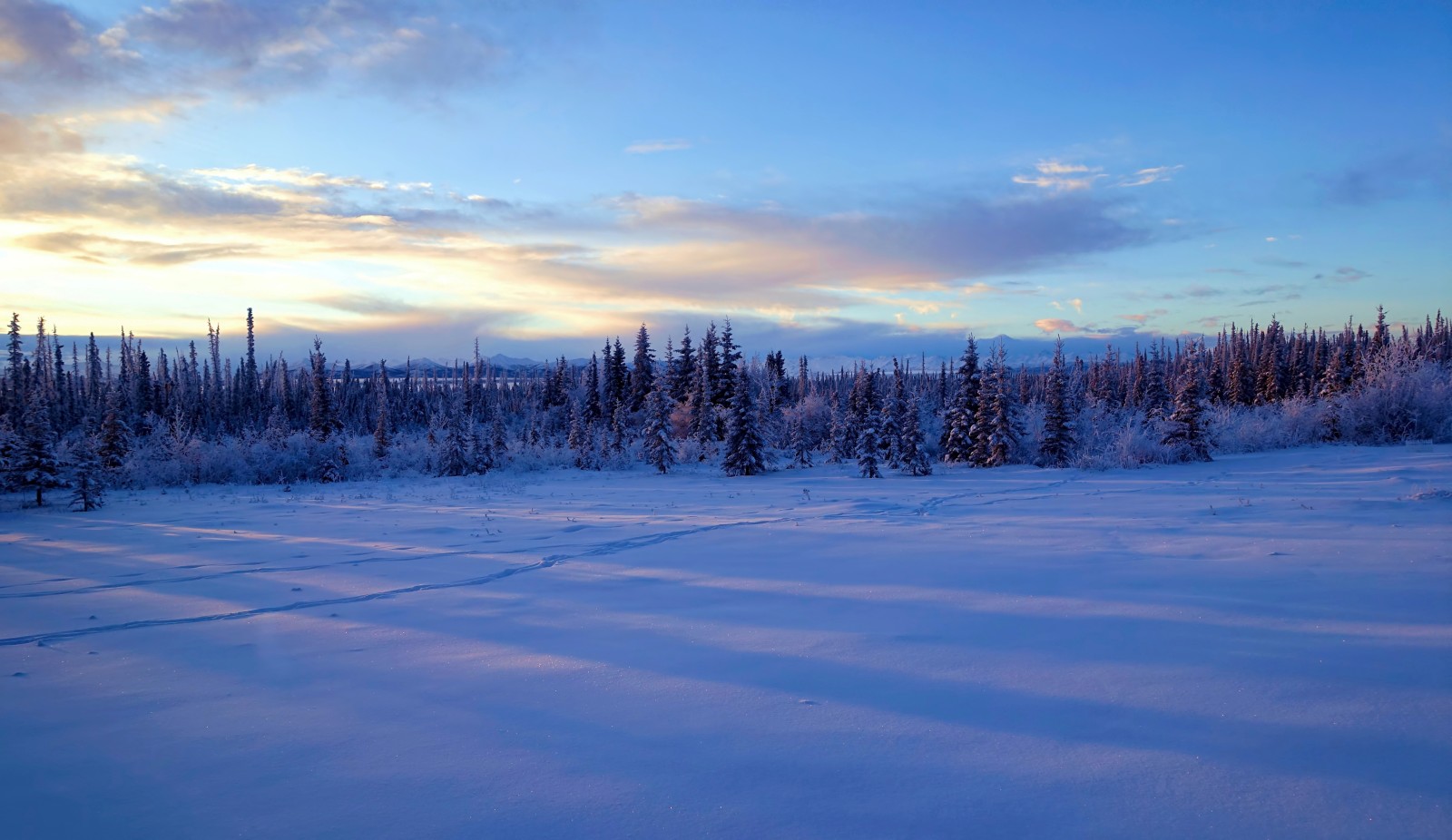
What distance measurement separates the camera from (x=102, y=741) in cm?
422

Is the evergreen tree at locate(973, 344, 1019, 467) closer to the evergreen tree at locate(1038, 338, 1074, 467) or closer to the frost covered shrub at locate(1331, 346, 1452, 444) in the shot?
the evergreen tree at locate(1038, 338, 1074, 467)

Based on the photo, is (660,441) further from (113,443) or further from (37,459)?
(113,443)

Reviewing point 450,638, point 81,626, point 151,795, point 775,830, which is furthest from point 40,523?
point 775,830

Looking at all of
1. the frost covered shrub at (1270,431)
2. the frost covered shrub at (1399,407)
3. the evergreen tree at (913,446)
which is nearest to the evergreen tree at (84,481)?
the evergreen tree at (913,446)

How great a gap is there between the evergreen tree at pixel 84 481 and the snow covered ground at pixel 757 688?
905cm

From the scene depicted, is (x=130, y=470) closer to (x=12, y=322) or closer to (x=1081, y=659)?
(x=1081, y=659)

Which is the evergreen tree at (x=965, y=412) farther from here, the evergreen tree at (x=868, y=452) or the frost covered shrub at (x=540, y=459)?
→ the frost covered shrub at (x=540, y=459)

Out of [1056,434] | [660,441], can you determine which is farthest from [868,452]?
[660,441]

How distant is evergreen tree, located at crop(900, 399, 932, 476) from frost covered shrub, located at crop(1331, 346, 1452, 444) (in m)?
17.0

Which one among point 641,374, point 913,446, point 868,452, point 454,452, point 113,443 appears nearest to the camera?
point 913,446

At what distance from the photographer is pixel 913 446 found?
81.1 ft

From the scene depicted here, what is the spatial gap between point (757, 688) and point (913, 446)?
69.0ft

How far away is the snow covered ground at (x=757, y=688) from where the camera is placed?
325 centimetres

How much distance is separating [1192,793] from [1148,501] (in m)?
12.0
